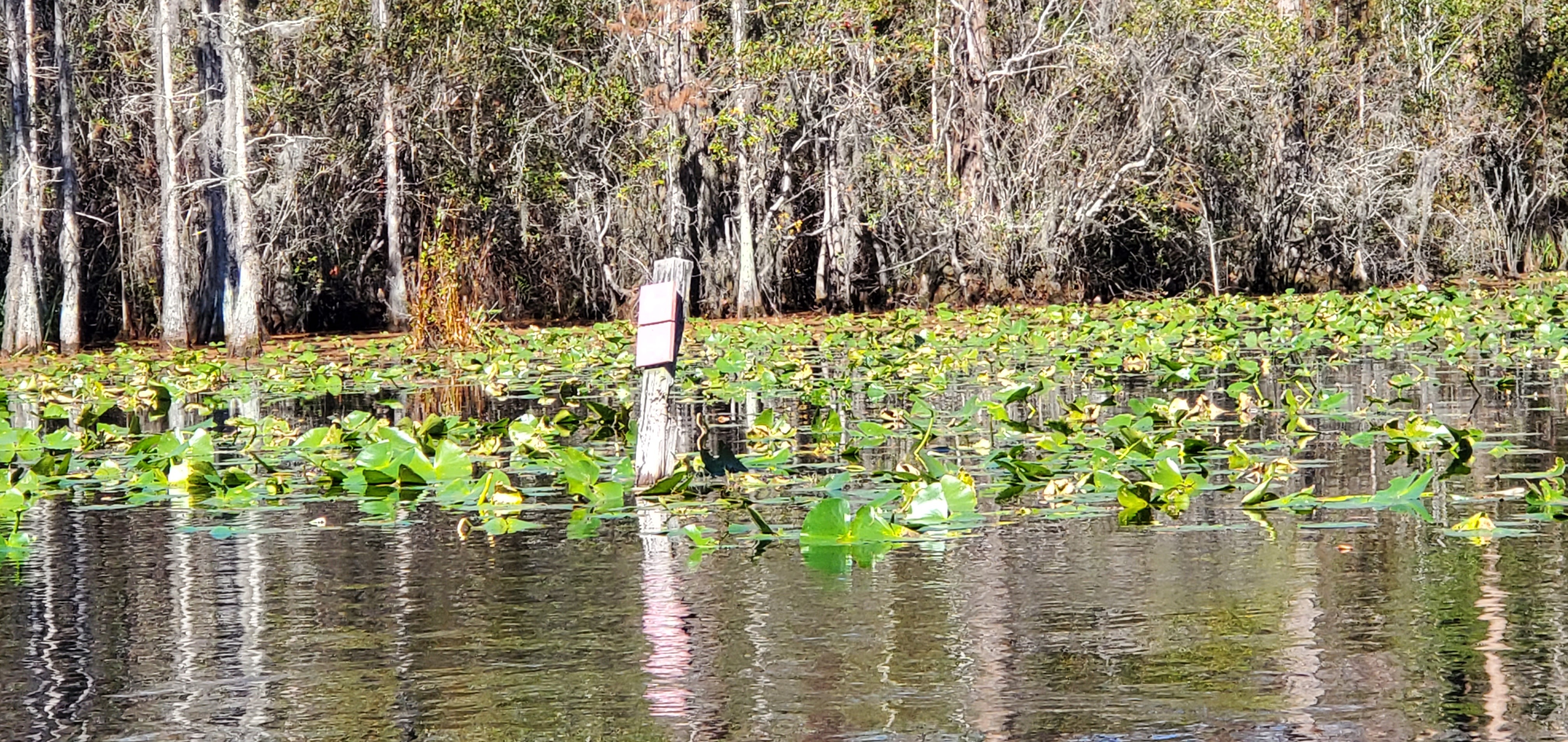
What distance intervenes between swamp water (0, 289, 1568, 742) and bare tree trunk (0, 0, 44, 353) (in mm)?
17022

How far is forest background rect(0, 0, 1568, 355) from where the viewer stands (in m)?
29.9

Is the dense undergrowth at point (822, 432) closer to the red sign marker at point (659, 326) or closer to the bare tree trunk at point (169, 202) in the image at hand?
the red sign marker at point (659, 326)

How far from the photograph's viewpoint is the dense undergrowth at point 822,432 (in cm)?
904

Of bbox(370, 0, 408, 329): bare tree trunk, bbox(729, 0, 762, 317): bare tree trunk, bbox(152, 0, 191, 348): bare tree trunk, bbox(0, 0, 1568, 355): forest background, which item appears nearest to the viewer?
bbox(152, 0, 191, 348): bare tree trunk

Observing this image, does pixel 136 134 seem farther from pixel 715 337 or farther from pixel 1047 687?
pixel 1047 687

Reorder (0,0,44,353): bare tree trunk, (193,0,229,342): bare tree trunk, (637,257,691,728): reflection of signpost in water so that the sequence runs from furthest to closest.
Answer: (0,0,44,353): bare tree trunk
(193,0,229,342): bare tree trunk
(637,257,691,728): reflection of signpost in water

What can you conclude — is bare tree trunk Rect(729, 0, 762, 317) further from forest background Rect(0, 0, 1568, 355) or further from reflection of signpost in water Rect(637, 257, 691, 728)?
reflection of signpost in water Rect(637, 257, 691, 728)

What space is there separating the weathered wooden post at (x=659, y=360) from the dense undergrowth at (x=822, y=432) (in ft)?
0.88

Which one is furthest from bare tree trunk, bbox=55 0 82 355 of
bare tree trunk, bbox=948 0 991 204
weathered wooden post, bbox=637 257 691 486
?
weathered wooden post, bbox=637 257 691 486

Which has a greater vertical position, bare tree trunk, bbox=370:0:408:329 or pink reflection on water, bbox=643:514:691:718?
bare tree trunk, bbox=370:0:408:329

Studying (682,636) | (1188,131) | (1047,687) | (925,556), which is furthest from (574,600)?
(1188,131)

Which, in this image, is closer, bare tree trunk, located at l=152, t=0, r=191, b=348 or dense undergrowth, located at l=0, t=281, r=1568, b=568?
dense undergrowth, located at l=0, t=281, r=1568, b=568

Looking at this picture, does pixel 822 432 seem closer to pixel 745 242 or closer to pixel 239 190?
pixel 239 190

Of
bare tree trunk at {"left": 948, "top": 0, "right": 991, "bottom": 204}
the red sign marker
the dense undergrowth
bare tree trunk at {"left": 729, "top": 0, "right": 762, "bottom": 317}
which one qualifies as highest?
bare tree trunk at {"left": 948, "top": 0, "right": 991, "bottom": 204}
